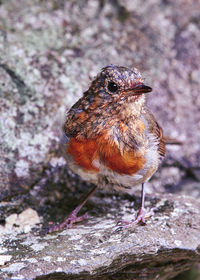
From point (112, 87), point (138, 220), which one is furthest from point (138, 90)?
point (138, 220)

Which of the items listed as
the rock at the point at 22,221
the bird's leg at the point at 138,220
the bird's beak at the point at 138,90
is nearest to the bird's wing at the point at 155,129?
the bird's beak at the point at 138,90

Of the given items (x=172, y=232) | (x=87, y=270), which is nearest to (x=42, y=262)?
(x=87, y=270)

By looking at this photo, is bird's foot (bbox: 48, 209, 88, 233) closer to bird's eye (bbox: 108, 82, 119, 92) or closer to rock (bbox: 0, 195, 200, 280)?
rock (bbox: 0, 195, 200, 280)

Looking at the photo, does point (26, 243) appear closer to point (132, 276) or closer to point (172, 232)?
point (132, 276)

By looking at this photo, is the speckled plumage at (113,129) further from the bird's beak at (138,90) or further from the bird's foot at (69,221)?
the bird's foot at (69,221)

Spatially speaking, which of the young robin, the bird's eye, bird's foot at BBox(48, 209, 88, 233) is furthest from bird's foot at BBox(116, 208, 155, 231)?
the bird's eye

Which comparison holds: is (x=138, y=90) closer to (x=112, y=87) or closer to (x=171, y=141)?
(x=112, y=87)
